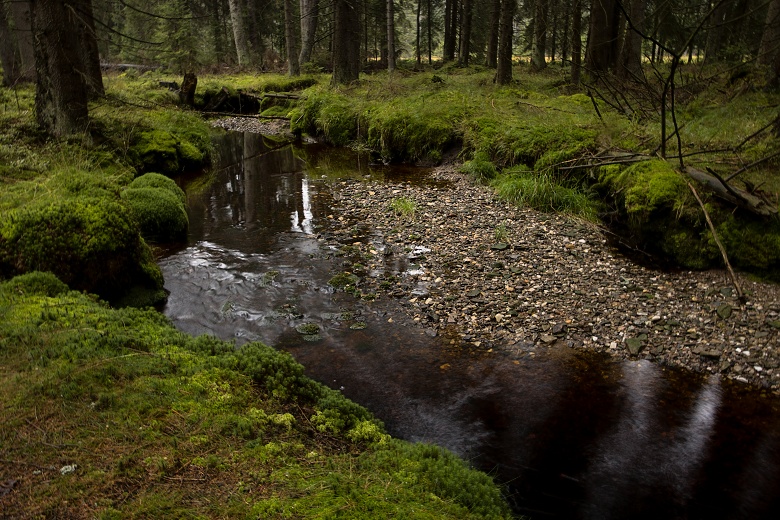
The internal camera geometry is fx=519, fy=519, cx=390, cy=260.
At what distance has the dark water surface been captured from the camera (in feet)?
13.5

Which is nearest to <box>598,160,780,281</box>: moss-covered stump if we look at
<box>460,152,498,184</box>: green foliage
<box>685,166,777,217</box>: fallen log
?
<box>685,166,777,217</box>: fallen log

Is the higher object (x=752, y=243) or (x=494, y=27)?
(x=494, y=27)

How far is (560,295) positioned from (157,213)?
6744 mm

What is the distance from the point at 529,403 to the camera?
5152 millimetres

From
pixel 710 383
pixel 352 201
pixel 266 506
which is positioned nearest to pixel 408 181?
pixel 352 201

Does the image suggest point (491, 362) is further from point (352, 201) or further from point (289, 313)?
point (352, 201)

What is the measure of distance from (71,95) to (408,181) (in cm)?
731

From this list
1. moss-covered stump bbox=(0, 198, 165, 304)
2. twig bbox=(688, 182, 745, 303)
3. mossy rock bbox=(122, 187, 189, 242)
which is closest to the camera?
moss-covered stump bbox=(0, 198, 165, 304)

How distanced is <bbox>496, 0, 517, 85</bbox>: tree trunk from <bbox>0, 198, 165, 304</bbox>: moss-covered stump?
46.0 feet

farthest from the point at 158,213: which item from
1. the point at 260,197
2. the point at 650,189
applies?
the point at 650,189

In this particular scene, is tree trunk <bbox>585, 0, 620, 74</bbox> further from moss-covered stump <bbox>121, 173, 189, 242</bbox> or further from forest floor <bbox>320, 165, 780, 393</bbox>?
moss-covered stump <bbox>121, 173, 189, 242</bbox>

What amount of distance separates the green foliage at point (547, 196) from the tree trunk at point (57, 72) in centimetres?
881

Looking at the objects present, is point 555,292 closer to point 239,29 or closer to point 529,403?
point 529,403

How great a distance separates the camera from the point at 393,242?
29.4ft
